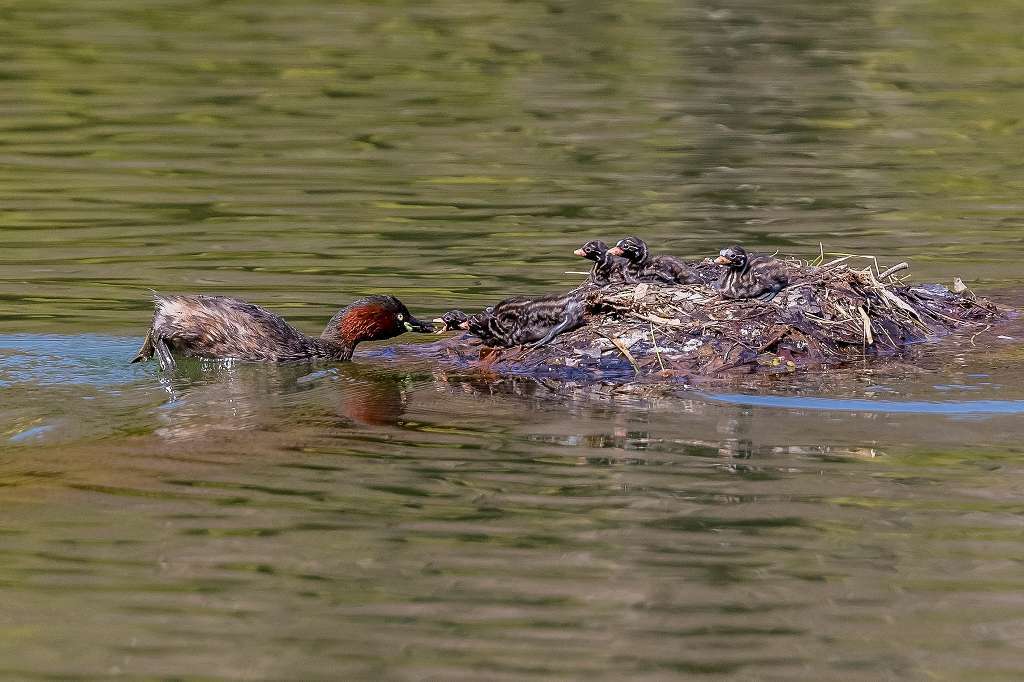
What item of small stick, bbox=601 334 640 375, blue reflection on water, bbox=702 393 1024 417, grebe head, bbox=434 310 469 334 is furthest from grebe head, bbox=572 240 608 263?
blue reflection on water, bbox=702 393 1024 417

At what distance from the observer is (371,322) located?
11.2 meters

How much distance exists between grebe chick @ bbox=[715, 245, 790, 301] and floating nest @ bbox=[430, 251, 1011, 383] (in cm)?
7

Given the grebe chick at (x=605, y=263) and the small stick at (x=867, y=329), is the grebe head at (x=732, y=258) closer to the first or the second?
the grebe chick at (x=605, y=263)

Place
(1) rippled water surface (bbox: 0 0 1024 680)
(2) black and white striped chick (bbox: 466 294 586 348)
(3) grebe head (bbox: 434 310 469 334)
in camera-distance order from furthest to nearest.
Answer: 1. (3) grebe head (bbox: 434 310 469 334)
2. (2) black and white striped chick (bbox: 466 294 586 348)
3. (1) rippled water surface (bbox: 0 0 1024 680)

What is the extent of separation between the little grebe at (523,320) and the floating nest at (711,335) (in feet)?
0.20

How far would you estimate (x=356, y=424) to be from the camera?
974cm

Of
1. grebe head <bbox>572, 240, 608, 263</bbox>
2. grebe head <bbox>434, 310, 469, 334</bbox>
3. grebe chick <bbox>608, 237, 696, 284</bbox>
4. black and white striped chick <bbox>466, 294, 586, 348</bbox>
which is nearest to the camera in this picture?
black and white striped chick <bbox>466, 294, 586, 348</bbox>

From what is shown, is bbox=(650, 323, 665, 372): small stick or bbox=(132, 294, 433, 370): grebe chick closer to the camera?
bbox=(650, 323, 665, 372): small stick

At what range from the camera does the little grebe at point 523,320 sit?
1110 centimetres

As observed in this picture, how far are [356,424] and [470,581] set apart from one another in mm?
2737

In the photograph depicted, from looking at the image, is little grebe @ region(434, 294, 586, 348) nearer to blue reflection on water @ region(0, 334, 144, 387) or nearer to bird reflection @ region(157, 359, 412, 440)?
bird reflection @ region(157, 359, 412, 440)

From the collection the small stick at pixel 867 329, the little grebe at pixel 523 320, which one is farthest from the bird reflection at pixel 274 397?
the small stick at pixel 867 329

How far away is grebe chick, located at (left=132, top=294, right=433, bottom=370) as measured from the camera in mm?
10938

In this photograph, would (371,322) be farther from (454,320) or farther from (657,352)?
(657,352)
